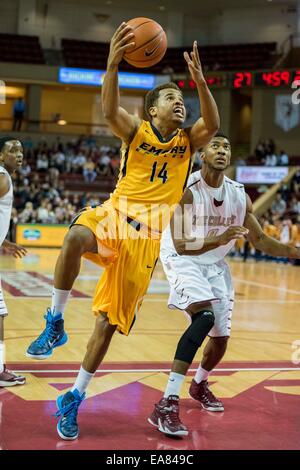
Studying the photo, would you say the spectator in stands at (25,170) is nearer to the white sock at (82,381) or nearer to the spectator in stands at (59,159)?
the spectator in stands at (59,159)

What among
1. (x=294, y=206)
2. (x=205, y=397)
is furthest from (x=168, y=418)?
(x=294, y=206)

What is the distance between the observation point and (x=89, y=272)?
15031mm

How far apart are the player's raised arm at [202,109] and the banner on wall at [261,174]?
22.6 meters

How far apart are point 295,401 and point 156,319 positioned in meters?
4.03

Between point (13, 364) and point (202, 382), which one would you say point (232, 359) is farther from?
point (13, 364)

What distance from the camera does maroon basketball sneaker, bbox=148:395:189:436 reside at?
4.17 m

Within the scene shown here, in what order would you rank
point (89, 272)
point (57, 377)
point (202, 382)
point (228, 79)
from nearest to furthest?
point (202, 382) < point (57, 377) < point (89, 272) < point (228, 79)

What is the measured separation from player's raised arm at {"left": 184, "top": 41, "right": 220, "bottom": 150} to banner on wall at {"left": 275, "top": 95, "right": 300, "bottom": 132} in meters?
26.8

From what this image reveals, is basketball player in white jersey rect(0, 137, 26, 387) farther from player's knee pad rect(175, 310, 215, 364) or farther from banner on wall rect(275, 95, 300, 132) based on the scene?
banner on wall rect(275, 95, 300, 132)

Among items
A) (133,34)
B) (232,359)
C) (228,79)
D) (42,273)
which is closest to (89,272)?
(42,273)

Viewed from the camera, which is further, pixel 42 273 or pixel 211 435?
pixel 42 273

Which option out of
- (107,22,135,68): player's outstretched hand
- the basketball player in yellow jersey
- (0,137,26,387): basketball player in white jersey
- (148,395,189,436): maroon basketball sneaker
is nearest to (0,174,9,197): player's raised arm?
(0,137,26,387): basketball player in white jersey

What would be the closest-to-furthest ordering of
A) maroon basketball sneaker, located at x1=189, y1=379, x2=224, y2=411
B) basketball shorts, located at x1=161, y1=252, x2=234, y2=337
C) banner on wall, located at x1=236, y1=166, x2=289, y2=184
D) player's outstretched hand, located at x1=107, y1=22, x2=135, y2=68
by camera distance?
player's outstretched hand, located at x1=107, y1=22, x2=135, y2=68, basketball shorts, located at x1=161, y1=252, x2=234, y2=337, maroon basketball sneaker, located at x1=189, y1=379, x2=224, y2=411, banner on wall, located at x1=236, y1=166, x2=289, y2=184

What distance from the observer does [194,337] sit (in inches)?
177
